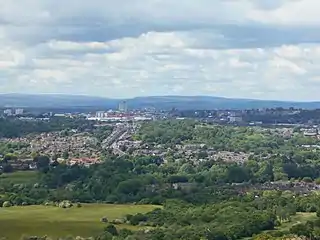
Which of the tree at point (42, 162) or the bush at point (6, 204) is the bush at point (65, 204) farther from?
the tree at point (42, 162)

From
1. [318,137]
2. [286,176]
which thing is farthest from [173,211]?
[318,137]

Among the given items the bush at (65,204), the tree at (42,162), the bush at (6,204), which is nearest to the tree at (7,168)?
the tree at (42,162)

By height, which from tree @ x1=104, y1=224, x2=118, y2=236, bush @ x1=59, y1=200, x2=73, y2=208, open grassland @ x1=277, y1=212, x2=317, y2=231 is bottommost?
bush @ x1=59, y1=200, x2=73, y2=208

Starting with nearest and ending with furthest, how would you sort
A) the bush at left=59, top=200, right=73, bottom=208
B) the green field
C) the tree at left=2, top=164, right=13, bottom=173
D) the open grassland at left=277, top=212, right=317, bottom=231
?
the green field → the open grassland at left=277, top=212, right=317, bottom=231 → the bush at left=59, top=200, right=73, bottom=208 → the tree at left=2, top=164, right=13, bottom=173

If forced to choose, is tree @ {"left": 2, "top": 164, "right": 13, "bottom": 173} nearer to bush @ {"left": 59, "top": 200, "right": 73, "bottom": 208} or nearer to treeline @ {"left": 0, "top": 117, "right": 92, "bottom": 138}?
bush @ {"left": 59, "top": 200, "right": 73, "bottom": 208}

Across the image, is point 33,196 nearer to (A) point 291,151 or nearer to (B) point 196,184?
(B) point 196,184

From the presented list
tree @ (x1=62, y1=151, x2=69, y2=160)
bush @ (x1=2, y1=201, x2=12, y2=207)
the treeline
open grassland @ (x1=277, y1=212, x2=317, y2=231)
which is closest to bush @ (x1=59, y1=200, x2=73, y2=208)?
bush @ (x1=2, y1=201, x2=12, y2=207)
